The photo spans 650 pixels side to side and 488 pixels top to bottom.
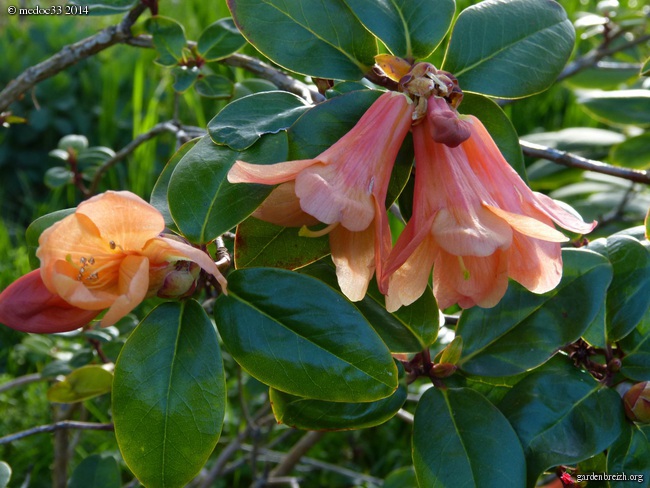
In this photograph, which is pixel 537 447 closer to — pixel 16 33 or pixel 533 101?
pixel 533 101

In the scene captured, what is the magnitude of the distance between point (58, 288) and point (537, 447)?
0.51 metres

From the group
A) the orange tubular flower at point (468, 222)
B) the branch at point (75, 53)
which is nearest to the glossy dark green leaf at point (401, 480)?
the orange tubular flower at point (468, 222)

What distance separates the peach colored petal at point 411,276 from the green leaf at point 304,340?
0.15 ft

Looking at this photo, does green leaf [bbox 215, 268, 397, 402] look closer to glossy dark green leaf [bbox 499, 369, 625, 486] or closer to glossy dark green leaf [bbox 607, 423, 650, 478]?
glossy dark green leaf [bbox 499, 369, 625, 486]

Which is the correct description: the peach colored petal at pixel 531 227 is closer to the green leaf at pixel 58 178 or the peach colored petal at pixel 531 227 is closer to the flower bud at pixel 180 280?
the flower bud at pixel 180 280

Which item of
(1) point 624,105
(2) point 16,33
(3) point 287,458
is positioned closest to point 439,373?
(3) point 287,458

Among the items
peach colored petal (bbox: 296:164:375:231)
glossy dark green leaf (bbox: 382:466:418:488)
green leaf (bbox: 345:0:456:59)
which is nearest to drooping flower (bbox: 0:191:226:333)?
peach colored petal (bbox: 296:164:375:231)

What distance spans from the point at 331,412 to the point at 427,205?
25cm

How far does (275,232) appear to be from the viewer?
2.50 feet

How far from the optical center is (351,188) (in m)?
0.67

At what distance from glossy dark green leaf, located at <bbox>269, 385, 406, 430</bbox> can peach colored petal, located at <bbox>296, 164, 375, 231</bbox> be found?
23 centimetres

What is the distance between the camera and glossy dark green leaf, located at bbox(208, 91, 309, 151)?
0.73m

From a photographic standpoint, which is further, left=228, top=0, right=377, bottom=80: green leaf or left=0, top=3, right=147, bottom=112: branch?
left=0, top=3, right=147, bottom=112: branch

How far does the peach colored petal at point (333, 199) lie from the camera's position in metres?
0.63
